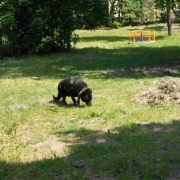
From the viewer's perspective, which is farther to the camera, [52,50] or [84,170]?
[52,50]

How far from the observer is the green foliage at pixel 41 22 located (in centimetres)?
2138

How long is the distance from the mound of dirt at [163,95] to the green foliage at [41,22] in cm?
1218

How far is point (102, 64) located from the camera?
17.6m

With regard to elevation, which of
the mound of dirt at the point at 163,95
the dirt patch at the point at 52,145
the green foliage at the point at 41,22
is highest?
the green foliage at the point at 41,22

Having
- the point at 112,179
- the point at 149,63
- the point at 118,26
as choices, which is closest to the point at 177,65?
the point at 149,63

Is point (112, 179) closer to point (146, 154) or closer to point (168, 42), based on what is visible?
point (146, 154)

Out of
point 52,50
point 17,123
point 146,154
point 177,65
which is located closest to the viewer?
point 146,154

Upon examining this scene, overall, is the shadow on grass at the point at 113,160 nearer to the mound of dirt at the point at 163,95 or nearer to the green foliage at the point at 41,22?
the mound of dirt at the point at 163,95

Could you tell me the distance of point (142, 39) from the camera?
2723 centimetres

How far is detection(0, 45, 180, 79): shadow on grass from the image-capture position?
1518cm

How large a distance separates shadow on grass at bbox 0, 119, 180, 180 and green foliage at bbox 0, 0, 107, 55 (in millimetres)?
14758

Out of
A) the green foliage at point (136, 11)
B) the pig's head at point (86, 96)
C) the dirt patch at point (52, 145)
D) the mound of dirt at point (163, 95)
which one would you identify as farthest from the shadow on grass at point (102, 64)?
the green foliage at point (136, 11)

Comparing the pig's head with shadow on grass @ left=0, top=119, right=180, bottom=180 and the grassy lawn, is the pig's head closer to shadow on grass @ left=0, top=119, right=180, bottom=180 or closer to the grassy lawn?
the grassy lawn

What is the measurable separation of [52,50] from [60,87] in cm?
1289
